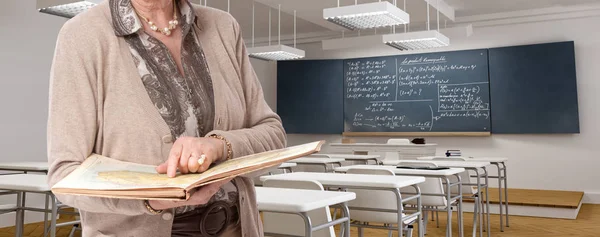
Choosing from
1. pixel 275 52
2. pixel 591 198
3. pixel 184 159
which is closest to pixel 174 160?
pixel 184 159

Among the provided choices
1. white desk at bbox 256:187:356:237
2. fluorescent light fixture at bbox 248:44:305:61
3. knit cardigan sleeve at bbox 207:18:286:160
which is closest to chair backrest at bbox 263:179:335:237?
white desk at bbox 256:187:356:237

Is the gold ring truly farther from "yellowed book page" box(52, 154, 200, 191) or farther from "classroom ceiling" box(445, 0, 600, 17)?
"classroom ceiling" box(445, 0, 600, 17)

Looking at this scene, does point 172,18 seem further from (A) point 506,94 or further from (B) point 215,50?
(A) point 506,94

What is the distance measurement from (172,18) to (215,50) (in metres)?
0.09

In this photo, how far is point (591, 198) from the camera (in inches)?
282

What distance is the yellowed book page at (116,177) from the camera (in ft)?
1.94

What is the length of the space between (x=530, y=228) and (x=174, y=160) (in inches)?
214

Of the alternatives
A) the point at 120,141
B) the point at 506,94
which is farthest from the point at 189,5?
the point at 506,94

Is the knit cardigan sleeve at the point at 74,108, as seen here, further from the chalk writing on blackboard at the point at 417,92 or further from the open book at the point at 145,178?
the chalk writing on blackboard at the point at 417,92

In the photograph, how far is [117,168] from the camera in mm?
694

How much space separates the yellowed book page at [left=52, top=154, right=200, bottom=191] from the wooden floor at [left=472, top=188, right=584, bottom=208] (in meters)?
6.20

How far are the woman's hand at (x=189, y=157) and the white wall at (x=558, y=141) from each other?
7.70 m

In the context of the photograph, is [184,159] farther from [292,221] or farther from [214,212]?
[292,221]

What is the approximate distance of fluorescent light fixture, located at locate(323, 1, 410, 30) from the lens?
4.30 meters
